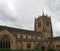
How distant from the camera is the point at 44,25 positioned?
72.6 meters

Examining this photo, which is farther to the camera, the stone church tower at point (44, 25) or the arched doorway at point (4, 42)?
the stone church tower at point (44, 25)

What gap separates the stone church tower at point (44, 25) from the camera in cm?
7219

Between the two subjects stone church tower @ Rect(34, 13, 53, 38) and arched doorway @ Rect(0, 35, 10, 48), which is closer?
arched doorway @ Rect(0, 35, 10, 48)

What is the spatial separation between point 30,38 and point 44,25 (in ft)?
58.3

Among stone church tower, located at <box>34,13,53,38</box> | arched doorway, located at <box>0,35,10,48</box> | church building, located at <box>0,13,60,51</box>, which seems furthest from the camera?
stone church tower, located at <box>34,13,53,38</box>

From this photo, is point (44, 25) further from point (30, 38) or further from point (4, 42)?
point (4, 42)

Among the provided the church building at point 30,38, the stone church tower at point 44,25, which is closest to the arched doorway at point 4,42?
the church building at point 30,38

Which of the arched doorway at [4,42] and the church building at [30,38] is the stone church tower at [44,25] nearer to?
the church building at [30,38]

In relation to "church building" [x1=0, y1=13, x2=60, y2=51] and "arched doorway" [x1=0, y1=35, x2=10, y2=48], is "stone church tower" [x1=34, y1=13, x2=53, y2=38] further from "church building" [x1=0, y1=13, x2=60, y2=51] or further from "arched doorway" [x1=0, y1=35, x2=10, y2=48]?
"arched doorway" [x1=0, y1=35, x2=10, y2=48]

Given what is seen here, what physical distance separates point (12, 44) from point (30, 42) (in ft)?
23.0

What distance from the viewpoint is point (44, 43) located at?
2258 inches

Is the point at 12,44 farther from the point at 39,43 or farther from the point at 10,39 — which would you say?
the point at 39,43

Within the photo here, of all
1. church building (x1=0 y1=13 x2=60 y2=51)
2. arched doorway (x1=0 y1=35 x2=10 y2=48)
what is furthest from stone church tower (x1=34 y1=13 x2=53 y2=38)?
arched doorway (x1=0 y1=35 x2=10 y2=48)

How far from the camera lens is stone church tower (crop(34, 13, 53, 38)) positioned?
7219 cm
